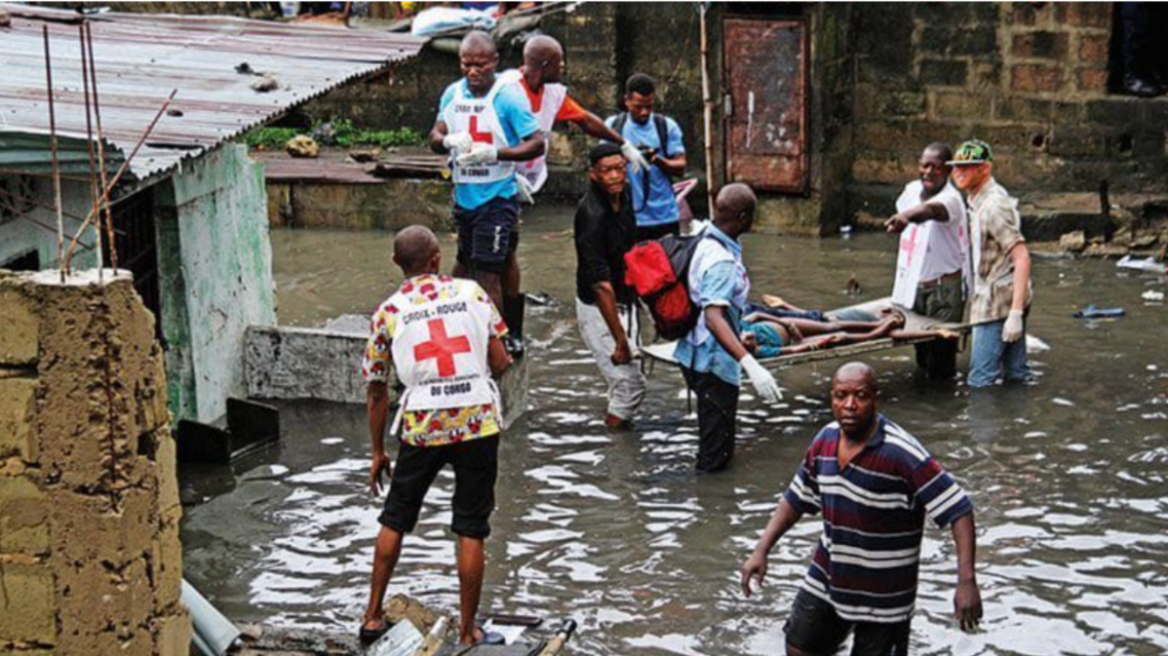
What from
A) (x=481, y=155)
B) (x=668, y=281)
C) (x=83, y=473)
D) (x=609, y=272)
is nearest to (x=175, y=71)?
(x=481, y=155)

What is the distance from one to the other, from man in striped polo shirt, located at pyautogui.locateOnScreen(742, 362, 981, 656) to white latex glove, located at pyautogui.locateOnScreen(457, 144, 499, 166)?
4.70 meters

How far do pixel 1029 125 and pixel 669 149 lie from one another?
6.02 m

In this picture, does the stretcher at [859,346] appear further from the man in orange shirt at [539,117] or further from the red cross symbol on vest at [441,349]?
the red cross symbol on vest at [441,349]

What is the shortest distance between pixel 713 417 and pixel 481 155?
2.21 meters

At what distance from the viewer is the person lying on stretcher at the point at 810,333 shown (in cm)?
1142

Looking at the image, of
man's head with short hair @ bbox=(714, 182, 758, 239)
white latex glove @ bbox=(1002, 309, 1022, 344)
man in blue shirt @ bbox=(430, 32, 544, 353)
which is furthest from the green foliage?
man's head with short hair @ bbox=(714, 182, 758, 239)

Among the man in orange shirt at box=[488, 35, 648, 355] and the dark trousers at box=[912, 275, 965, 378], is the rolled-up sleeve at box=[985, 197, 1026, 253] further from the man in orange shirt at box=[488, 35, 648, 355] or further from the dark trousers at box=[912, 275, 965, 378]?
the man in orange shirt at box=[488, 35, 648, 355]

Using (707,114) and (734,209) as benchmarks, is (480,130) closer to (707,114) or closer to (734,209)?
(734,209)

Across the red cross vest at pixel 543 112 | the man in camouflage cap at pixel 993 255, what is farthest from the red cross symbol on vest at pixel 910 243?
the red cross vest at pixel 543 112

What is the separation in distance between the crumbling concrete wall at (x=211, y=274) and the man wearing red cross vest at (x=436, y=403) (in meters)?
3.77

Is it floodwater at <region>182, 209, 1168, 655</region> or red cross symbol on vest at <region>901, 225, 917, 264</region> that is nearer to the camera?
floodwater at <region>182, 209, 1168, 655</region>

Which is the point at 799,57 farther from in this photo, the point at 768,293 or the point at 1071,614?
the point at 1071,614

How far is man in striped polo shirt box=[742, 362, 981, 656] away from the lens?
6.96 meters

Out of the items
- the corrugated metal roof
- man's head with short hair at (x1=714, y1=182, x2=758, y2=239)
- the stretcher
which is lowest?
the stretcher
